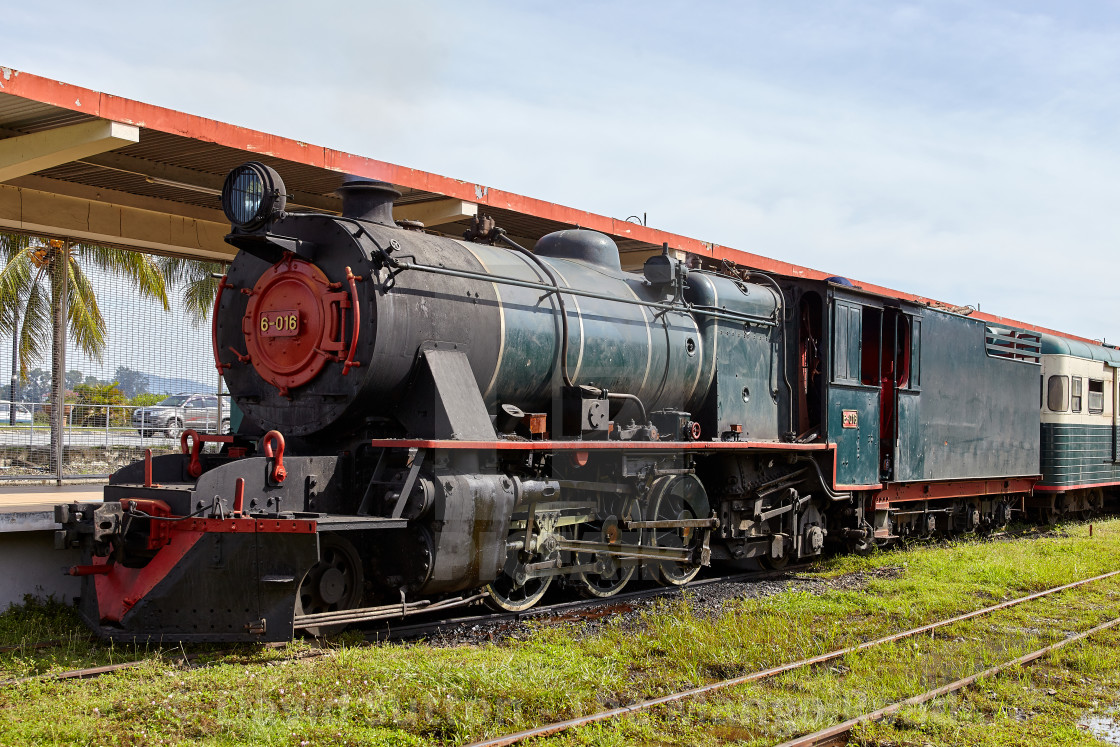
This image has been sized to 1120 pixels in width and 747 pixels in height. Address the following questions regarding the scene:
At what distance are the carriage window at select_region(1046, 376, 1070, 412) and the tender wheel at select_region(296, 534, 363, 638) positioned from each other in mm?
13649

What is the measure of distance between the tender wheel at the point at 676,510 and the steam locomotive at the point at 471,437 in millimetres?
24

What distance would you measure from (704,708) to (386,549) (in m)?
2.61

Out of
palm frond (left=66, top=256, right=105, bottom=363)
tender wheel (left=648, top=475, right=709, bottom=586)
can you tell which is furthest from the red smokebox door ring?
palm frond (left=66, top=256, right=105, bottom=363)

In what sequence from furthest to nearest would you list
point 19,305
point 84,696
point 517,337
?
point 19,305
point 517,337
point 84,696

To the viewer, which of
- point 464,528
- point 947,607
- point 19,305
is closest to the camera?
point 464,528

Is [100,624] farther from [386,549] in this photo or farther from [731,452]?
[731,452]

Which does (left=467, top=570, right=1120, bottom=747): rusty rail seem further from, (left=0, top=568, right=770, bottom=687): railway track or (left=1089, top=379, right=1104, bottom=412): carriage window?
(left=1089, top=379, right=1104, bottom=412): carriage window

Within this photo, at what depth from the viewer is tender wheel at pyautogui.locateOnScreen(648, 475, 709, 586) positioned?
29.5 ft

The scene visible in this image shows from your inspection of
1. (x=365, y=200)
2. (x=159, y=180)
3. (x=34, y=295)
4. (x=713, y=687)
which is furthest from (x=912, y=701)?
(x=34, y=295)

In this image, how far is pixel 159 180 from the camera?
964cm

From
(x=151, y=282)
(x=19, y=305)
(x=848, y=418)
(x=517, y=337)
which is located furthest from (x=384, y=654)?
(x=19, y=305)

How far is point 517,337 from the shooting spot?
7668mm

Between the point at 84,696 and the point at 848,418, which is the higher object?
the point at 848,418

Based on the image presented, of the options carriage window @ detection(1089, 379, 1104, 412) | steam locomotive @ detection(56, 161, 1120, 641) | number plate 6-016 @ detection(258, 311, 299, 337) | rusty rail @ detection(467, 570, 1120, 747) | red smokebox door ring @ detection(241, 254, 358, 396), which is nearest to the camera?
rusty rail @ detection(467, 570, 1120, 747)
